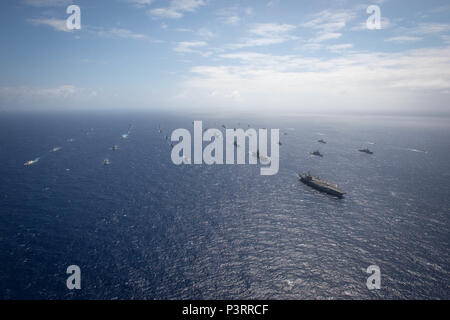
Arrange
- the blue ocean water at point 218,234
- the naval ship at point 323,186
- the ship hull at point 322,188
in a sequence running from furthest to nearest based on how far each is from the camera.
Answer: the naval ship at point 323,186 < the ship hull at point 322,188 < the blue ocean water at point 218,234

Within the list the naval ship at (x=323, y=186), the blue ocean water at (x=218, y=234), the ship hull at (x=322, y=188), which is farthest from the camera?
the naval ship at (x=323, y=186)

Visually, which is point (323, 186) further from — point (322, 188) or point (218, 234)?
point (218, 234)

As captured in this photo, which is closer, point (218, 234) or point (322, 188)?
point (218, 234)

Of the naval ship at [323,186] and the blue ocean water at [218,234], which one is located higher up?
the naval ship at [323,186]

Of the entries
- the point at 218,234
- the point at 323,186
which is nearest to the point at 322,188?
the point at 323,186

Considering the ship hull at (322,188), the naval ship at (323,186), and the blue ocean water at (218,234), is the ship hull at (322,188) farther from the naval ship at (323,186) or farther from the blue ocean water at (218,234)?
the blue ocean water at (218,234)

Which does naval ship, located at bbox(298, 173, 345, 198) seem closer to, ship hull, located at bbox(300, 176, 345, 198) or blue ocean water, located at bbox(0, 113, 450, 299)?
ship hull, located at bbox(300, 176, 345, 198)

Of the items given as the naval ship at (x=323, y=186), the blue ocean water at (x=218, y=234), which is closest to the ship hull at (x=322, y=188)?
the naval ship at (x=323, y=186)

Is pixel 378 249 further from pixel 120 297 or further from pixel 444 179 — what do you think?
pixel 444 179
